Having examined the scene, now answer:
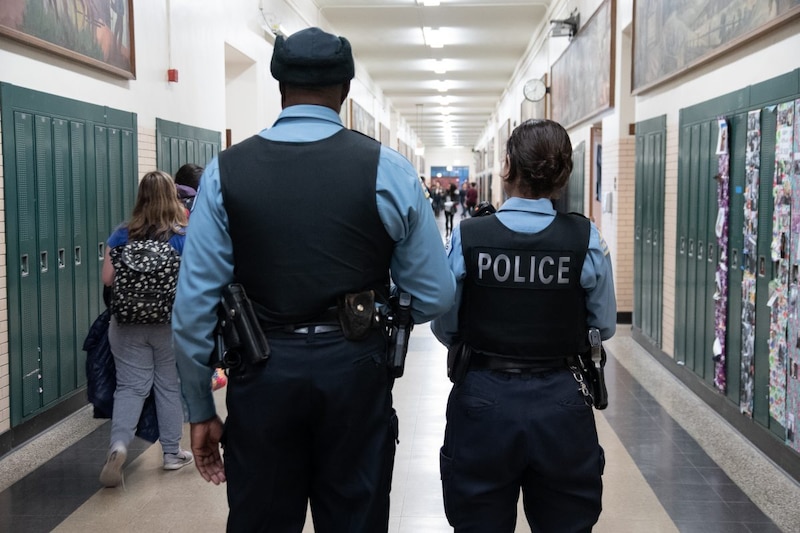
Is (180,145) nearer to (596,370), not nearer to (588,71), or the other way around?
(588,71)

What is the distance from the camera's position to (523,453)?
91.4 inches

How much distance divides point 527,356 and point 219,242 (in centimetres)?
87

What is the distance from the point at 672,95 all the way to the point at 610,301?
4.89 meters

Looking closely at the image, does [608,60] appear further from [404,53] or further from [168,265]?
[404,53]

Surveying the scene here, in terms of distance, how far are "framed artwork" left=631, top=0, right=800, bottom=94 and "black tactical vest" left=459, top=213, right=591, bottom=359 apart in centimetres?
259

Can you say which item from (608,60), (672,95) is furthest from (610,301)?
(608,60)

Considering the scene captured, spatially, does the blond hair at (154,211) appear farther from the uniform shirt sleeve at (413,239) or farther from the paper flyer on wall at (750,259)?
the paper flyer on wall at (750,259)

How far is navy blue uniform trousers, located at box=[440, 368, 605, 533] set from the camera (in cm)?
231

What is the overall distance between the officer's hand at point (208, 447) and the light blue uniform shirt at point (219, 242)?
0.09 ft

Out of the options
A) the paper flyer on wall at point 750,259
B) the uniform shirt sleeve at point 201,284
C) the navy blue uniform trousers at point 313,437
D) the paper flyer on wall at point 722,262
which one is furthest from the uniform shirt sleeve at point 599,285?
the paper flyer on wall at point 722,262

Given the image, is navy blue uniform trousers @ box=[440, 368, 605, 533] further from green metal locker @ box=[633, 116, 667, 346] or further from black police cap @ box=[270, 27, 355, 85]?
green metal locker @ box=[633, 116, 667, 346]

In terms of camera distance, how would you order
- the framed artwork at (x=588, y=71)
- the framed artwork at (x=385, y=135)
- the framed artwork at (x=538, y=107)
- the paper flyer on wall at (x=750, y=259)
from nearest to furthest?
the paper flyer on wall at (x=750, y=259), the framed artwork at (x=588, y=71), the framed artwork at (x=538, y=107), the framed artwork at (x=385, y=135)

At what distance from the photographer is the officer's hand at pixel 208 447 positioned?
2.11 metres

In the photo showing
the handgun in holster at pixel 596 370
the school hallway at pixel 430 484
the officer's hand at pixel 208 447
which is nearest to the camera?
the officer's hand at pixel 208 447
